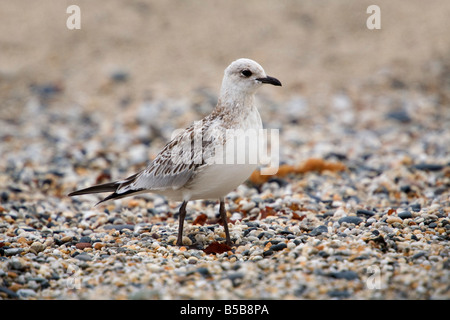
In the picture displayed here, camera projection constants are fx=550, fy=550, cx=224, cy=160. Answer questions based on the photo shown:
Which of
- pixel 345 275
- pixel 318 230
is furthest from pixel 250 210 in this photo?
pixel 345 275

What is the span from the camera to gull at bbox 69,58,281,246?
6.11 meters

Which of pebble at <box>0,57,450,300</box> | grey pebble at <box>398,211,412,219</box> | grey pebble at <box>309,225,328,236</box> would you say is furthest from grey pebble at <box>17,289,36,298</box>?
grey pebble at <box>398,211,412,219</box>

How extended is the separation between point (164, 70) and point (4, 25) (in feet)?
19.7

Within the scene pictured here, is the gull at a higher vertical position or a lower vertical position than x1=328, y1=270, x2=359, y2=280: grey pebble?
higher

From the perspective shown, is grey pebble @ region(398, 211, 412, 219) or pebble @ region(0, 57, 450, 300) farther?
grey pebble @ region(398, 211, 412, 219)

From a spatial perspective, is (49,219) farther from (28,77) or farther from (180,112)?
(28,77)

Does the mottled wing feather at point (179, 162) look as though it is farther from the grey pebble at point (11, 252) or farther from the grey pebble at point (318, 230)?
the grey pebble at point (318, 230)

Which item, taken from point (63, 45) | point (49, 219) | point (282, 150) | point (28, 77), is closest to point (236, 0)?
point (63, 45)

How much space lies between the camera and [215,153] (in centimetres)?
611

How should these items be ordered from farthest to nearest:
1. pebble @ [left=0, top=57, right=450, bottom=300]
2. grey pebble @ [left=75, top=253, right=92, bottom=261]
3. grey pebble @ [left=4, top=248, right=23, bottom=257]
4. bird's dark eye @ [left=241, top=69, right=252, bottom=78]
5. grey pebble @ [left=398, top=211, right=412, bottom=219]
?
grey pebble @ [left=398, top=211, right=412, bottom=219] < bird's dark eye @ [left=241, top=69, right=252, bottom=78] < grey pebble @ [left=4, top=248, right=23, bottom=257] < grey pebble @ [left=75, top=253, right=92, bottom=261] < pebble @ [left=0, top=57, right=450, bottom=300]

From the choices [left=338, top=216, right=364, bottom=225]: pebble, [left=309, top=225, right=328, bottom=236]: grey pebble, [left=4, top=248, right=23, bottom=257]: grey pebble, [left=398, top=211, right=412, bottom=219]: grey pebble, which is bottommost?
[left=4, top=248, right=23, bottom=257]: grey pebble

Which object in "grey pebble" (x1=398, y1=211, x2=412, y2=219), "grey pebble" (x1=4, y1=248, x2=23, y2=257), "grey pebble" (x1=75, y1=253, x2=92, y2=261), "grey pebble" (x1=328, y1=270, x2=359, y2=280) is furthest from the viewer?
"grey pebble" (x1=398, y1=211, x2=412, y2=219)

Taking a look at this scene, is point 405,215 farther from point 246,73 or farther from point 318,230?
point 246,73

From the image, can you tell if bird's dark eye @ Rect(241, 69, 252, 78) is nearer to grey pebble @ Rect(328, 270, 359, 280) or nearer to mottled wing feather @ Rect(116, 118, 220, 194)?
mottled wing feather @ Rect(116, 118, 220, 194)
